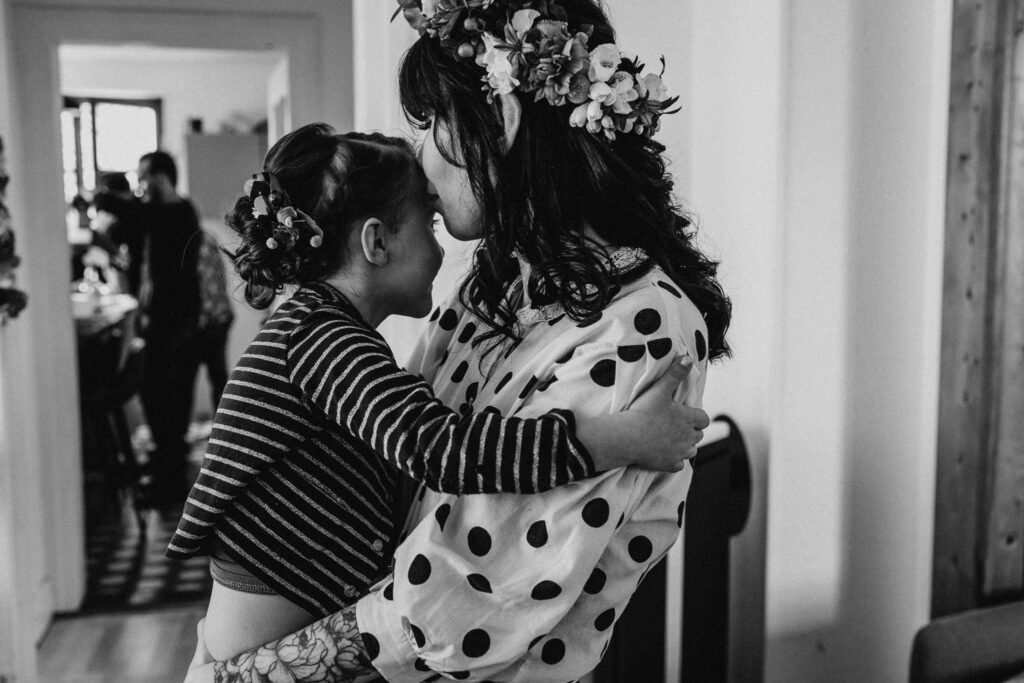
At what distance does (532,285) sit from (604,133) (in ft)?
0.56

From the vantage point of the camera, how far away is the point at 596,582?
940mm

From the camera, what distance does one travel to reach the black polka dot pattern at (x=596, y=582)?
94 cm

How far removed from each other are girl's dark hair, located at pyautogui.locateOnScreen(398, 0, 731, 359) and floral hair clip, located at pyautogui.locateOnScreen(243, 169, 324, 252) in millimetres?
232

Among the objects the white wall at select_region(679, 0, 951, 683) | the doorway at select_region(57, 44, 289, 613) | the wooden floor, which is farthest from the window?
the white wall at select_region(679, 0, 951, 683)

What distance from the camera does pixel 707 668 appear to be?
6.60 feet

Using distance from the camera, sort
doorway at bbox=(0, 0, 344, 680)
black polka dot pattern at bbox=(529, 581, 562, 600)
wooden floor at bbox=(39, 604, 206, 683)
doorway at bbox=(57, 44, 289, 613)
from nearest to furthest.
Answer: black polka dot pattern at bbox=(529, 581, 562, 600)
wooden floor at bbox=(39, 604, 206, 683)
doorway at bbox=(0, 0, 344, 680)
doorway at bbox=(57, 44, 289, 613)

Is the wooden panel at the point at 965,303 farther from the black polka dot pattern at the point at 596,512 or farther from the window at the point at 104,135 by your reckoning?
the window at the point at 104,135

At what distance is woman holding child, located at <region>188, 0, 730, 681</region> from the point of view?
0.91 m

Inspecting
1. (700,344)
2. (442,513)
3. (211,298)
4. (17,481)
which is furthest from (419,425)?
(211,298)

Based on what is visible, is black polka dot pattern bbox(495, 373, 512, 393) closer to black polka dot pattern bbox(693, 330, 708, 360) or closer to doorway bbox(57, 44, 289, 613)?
black polka dot pattern bbox(693, 330, 708, 360)

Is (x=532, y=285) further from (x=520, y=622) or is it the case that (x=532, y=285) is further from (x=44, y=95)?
(x=44, y=95)

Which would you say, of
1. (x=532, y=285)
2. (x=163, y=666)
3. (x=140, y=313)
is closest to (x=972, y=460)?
(x=532, y=285)

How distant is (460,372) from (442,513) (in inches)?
8.7

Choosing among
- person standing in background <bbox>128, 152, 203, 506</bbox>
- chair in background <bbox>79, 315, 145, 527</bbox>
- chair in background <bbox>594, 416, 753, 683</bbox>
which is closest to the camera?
chair in background <bbox>594, 416, 753, 683</bbox>
